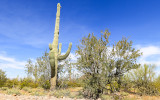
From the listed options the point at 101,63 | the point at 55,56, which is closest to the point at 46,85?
the point at 55,56

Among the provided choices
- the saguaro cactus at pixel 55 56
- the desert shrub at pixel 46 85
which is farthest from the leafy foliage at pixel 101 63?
the desert shrub at pixel 46 85

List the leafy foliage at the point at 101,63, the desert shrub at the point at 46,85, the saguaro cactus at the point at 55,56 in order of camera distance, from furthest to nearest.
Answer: the desert shrub at the point at 46,85, the saguaro cactus at the point at 55,56, the leafy foliage at the point at 101,63

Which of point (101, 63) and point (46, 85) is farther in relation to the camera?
point (46, 85)

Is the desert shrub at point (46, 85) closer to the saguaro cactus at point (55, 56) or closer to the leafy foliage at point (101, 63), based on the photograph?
the saguaro cactus at point (55, 56)

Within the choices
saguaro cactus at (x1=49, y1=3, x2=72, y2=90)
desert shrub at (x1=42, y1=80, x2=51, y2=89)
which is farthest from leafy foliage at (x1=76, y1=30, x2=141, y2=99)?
desert shrub at (x1=42, y1=80, x2=51, y2=89)

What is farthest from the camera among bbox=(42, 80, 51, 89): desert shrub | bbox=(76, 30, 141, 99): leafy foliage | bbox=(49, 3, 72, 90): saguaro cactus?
bbox=(42, 80, 51, 89): desert shrub

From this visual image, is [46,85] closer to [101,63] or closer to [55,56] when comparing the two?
[55,56]

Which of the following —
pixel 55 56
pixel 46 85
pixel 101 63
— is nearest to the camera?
pixel 101 63

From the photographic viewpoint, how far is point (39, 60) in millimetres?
20031

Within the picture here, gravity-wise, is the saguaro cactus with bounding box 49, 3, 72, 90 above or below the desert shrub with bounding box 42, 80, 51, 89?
above

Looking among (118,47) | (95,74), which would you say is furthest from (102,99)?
(118,47)

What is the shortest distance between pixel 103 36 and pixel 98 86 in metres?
4.33

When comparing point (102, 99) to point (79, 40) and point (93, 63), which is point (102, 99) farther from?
point (79, 40)

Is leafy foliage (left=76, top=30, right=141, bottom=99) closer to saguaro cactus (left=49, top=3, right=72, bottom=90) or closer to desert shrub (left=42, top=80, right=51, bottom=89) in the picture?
saguaro cactus (left=49, top=3, right=72, bottom=90)
